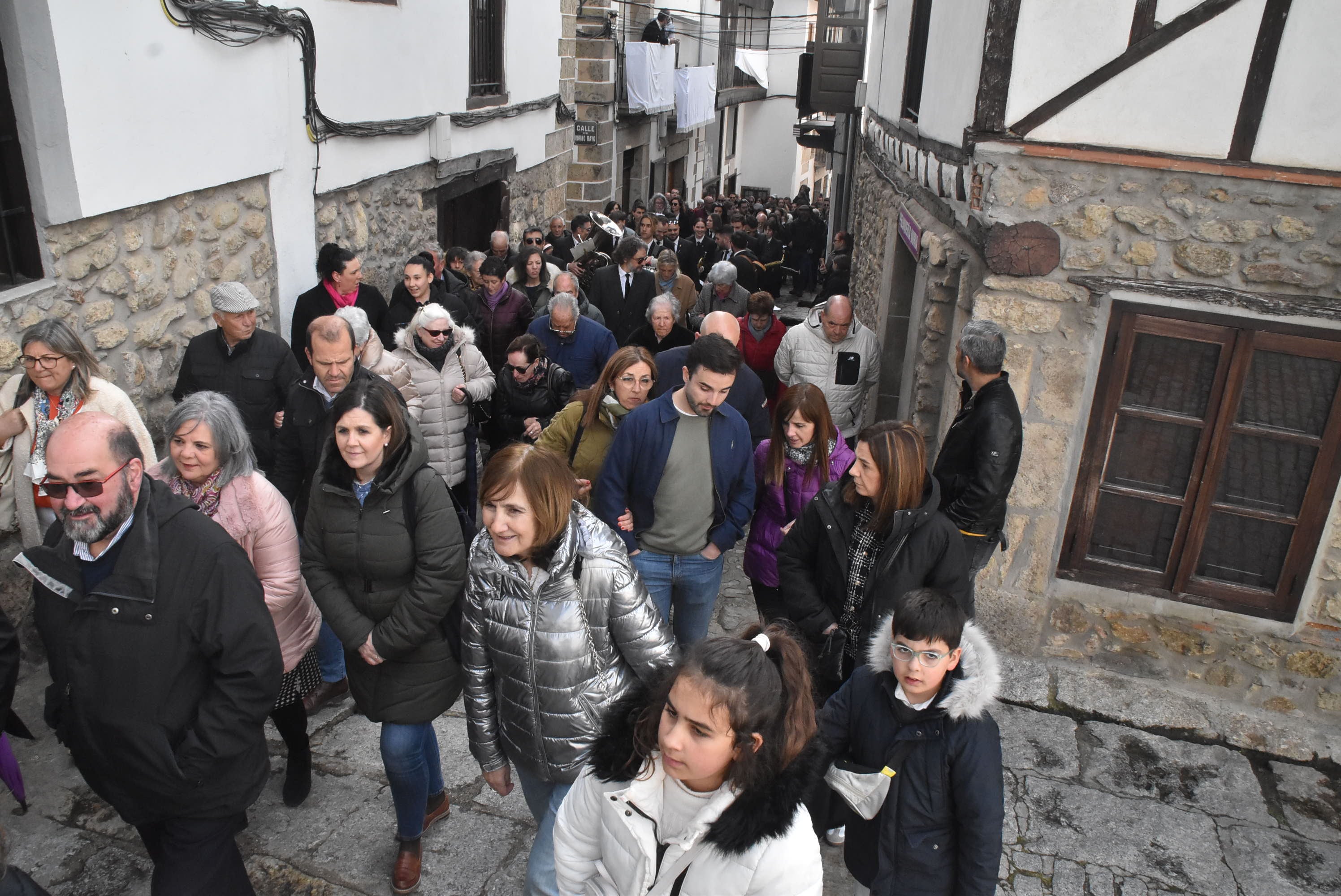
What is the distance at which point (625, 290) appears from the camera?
765cm

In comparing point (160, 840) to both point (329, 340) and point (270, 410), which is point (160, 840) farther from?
point (270, 410)

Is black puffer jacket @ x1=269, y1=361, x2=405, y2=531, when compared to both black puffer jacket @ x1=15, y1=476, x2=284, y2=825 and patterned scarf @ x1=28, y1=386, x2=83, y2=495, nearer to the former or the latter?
patterned scarf @ x1=28, y1=386, x2=83, y2=495

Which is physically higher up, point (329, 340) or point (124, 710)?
point (329, 340)

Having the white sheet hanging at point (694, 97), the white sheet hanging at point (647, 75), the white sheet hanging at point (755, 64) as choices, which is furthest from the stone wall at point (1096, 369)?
the white sheet hanging at point (755, 64)

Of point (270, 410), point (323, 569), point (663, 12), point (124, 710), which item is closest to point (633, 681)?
point (323, 569)

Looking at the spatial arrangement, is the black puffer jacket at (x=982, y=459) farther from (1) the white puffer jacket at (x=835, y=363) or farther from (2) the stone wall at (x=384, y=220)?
(2) the stone wall at (x=384, y=220)

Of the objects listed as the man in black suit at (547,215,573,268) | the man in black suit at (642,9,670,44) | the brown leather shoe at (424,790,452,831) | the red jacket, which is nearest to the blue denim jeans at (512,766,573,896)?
the brown leather shoe at (424,790,452,831)

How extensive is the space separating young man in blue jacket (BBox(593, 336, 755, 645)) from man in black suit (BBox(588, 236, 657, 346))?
3543 millimetres

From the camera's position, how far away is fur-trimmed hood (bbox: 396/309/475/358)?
5.03 metres

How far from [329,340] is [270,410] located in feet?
2.69

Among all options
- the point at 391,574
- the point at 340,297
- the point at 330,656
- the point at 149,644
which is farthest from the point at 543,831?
the point at 340,297

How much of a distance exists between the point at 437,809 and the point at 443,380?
7.42 feet

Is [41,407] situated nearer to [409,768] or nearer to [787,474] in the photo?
[409,768]

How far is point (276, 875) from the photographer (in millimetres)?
3281
